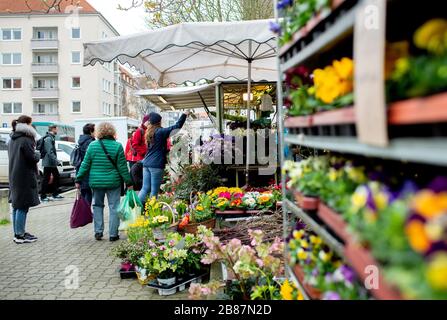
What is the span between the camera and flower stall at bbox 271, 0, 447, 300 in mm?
1043

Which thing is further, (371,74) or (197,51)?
(197,51)

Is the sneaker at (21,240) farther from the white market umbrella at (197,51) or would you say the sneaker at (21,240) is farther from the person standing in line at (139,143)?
the white market umbrella at (197,51)

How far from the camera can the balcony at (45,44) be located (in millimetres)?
48312

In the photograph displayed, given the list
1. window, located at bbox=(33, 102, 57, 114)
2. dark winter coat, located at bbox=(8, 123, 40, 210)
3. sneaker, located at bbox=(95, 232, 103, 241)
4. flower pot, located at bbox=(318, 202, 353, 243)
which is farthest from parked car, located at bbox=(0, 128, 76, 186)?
window, located at bbox=(33, 102, 57, 114)

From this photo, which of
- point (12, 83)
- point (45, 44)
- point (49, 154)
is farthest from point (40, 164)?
point (12, 83)

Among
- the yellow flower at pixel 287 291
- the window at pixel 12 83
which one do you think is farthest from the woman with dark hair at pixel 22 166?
the window at pixel 12 83

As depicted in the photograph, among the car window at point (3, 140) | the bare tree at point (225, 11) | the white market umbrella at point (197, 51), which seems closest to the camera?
the white market umbrella at point (197, 51)

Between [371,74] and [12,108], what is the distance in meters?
52.5

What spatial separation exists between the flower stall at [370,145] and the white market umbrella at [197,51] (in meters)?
2.35

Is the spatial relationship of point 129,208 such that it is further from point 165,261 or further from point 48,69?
point 48,69

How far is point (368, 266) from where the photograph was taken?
132 centimetres
